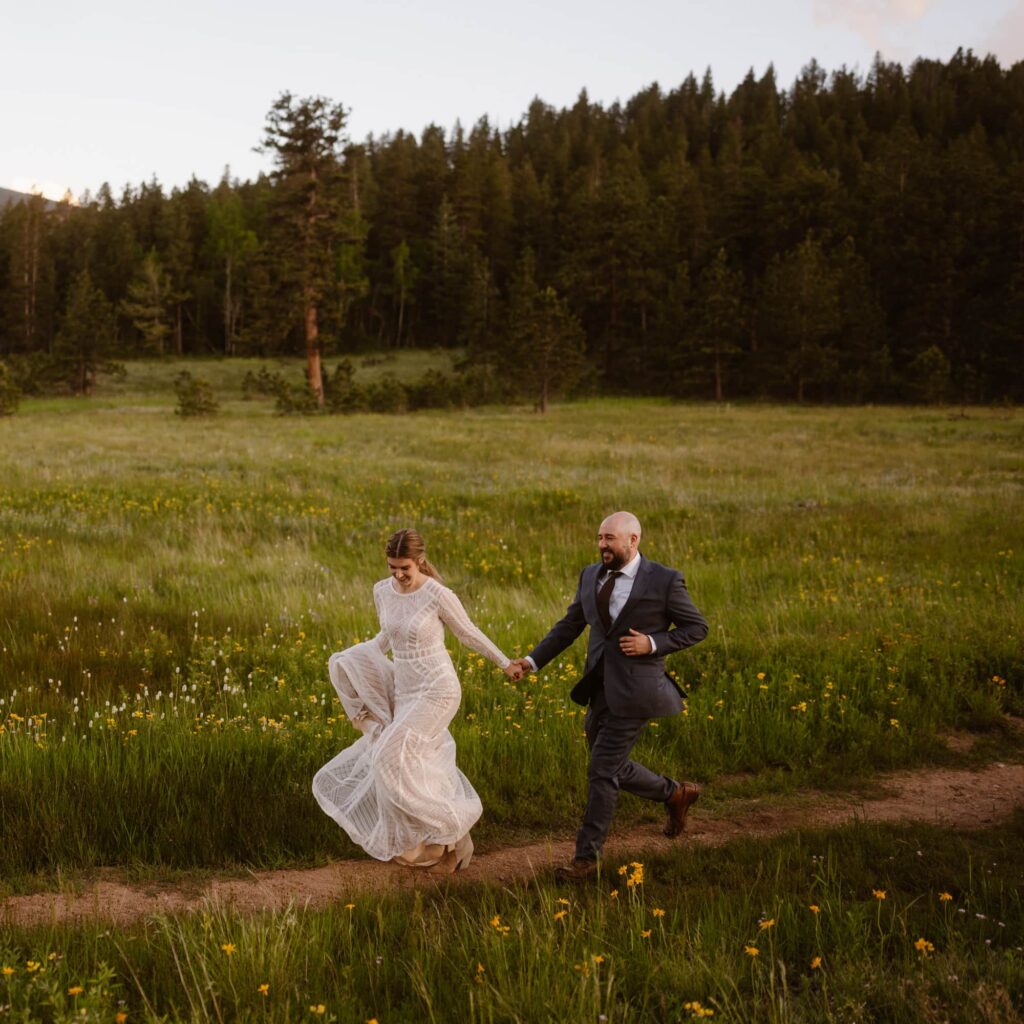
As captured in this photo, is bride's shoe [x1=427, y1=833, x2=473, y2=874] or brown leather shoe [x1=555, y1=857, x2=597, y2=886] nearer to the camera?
brown leather shoe [x1=555, y1=857, x2=597, y2=886]

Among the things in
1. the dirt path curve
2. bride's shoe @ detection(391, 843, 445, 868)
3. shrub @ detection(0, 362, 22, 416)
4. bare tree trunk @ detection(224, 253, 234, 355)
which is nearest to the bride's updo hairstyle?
bride's shoe @ detection(391, 843, 445, 868)

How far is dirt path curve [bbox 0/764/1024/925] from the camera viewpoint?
182 inches

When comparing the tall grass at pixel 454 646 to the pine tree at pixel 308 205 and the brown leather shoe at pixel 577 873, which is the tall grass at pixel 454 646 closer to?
the brown leather shoe at pixel 577 873

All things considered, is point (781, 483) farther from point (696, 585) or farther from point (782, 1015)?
point (782, 1015)

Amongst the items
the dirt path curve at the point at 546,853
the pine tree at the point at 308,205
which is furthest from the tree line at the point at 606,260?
the dirt path curve at the point at 546,853

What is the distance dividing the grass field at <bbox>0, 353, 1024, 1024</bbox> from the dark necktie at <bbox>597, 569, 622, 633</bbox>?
1.48 meters

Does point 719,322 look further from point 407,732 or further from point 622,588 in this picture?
point 407,732

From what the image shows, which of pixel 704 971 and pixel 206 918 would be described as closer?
pixel 704 971

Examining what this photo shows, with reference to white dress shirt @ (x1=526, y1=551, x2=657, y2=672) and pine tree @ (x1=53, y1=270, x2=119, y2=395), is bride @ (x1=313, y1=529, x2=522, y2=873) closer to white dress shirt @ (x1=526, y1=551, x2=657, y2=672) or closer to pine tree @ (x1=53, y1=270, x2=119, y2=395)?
white dress shirt @ (x1=526, y1=551, x2=657, y2=672)

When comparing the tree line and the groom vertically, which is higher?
the tree line

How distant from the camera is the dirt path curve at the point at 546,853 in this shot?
182 inches

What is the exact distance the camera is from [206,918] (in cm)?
395

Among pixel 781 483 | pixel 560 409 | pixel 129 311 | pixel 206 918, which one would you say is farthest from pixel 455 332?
pixel 206 918

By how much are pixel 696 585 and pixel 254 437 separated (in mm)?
24056
